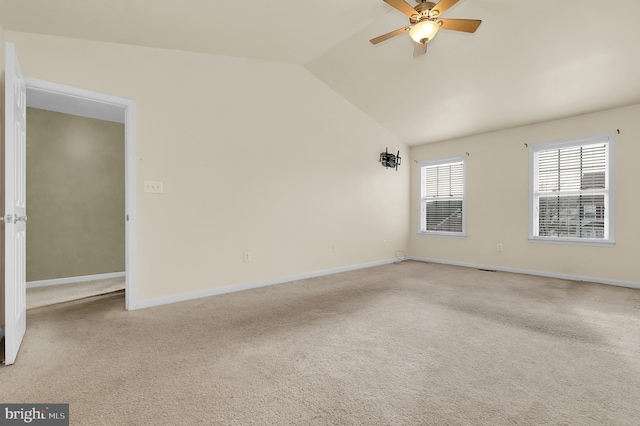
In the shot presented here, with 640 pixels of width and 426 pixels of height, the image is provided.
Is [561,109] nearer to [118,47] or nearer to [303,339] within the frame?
[303,339]

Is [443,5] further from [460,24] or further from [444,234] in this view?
[444,234]

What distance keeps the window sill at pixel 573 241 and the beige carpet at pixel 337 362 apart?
1010 millimetres

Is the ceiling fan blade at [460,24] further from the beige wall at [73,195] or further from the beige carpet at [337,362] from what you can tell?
the beige wall at [73,195]

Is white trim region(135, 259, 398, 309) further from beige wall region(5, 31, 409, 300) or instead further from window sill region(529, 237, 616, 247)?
window sill region(529, 237, 616, 247)

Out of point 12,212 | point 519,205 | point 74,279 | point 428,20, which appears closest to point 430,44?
point 428,20

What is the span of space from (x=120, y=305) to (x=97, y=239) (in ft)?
6.16

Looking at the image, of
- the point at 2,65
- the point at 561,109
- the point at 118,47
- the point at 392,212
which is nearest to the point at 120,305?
the point at 2,65

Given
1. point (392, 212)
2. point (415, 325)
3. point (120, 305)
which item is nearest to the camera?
point (415, 325)

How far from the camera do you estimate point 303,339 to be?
224cm

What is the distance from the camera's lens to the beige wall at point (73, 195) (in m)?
3.94

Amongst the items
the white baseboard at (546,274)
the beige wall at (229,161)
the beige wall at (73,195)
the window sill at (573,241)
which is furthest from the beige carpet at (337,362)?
the beige wall at (73,195)

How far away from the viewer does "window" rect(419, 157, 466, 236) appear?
560 cm

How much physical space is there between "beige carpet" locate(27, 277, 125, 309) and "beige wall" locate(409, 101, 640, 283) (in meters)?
5.18

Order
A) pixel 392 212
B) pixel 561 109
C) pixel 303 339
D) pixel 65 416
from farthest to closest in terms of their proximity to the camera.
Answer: pixel 392 212 → pixel 561 109 → pixel 303 339 → pixel 65 416
